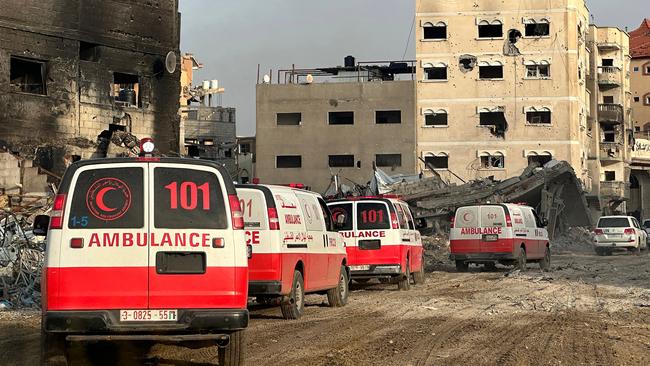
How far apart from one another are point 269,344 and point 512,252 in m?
16.5

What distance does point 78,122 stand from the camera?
46.0 meters

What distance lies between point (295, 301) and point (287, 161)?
5781cm

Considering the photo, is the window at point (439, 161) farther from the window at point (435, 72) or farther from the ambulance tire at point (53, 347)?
the ambulance tire at point (53, 347)

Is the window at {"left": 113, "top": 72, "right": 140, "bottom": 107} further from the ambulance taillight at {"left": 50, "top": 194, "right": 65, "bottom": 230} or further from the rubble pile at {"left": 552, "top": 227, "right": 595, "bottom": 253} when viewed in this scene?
the ambulance taillight at {"left": 50, "top": 194, "right": 65, "bottom": 230}

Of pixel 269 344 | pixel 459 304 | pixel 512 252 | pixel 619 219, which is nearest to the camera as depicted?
pixel 269 344

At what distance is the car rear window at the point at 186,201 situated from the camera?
9.07 metres

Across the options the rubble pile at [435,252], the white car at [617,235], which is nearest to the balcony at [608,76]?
the rubble pile at [435,252]

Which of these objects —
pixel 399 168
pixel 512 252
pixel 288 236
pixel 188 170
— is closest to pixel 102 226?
pixel 188 170

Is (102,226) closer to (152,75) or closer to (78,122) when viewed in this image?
(78,122)

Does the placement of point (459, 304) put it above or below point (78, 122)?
below

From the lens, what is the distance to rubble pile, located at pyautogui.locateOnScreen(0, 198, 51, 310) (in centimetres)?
1861

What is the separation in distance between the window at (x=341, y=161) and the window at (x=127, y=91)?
23.1 metres

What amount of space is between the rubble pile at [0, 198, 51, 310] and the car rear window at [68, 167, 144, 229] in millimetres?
9607

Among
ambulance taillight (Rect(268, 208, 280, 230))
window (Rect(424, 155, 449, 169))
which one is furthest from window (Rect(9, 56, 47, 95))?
window (Rect(424, 155, 449, 169))
